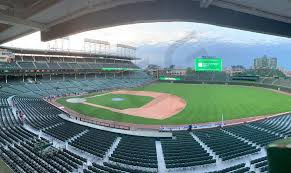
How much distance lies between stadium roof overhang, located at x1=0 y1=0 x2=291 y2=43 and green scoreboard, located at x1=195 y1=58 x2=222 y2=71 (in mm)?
75567

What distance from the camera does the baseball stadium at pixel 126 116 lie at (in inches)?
188

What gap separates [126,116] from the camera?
35.9m

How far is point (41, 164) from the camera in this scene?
670 inches

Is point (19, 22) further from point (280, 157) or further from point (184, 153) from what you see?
point (184, 153)

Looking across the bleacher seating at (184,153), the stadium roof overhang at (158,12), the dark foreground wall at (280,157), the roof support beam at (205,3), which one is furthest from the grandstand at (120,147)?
the dark foreground wall at (280,157)

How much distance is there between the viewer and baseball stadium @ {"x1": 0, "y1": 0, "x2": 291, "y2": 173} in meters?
4.78

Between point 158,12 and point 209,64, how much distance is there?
76746mm

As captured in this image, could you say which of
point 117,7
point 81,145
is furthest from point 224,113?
point 117,7

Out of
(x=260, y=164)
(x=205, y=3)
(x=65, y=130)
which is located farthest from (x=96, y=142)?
(x=205, y=3)

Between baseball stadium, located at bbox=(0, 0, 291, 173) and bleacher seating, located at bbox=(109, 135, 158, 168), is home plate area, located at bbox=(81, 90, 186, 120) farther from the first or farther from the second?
bleacher seating, located at bbox=(109, 135, 158, 168)

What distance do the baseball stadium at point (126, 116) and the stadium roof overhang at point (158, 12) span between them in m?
0.02

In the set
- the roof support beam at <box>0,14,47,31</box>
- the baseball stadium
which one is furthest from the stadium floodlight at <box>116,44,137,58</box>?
the roof support beam at <box>0,14,47,31</box>

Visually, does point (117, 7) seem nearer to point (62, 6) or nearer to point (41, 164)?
point (62, 6)

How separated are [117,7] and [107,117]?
31.4 meters
